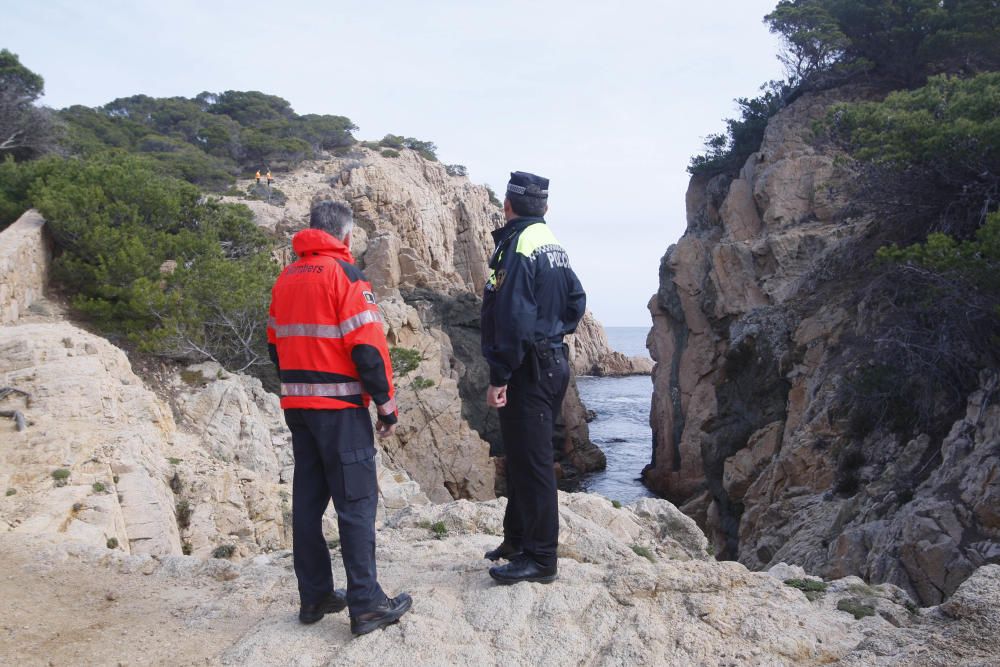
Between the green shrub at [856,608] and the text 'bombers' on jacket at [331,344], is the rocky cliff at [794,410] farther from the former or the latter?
the text 'bombers' on jacket at [331,344]

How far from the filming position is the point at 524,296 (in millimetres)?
3941

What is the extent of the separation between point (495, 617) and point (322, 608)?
968mm

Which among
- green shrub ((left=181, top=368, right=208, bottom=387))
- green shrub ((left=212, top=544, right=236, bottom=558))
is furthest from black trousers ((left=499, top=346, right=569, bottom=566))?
green shrub ((left=181, top=368, right=208, bottom=387))

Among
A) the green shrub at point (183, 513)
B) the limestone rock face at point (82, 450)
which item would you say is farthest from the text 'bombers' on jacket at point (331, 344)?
the green shrub at point (183, 513)

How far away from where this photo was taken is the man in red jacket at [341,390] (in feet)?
11.9

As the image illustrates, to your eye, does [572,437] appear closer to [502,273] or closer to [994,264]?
[994,264]

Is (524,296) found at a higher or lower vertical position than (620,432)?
higher

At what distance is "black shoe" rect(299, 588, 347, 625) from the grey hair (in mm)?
2025

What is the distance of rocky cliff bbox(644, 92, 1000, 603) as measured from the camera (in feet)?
27.6

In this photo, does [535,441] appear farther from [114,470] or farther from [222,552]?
[114,470]

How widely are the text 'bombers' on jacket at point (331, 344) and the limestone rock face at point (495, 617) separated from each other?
1.23 meters

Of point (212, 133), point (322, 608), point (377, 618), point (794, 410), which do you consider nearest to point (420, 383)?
point (794, 410)

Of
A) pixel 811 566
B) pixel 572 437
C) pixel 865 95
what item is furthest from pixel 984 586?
pixel 572 437

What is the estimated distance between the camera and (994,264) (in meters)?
9.15
